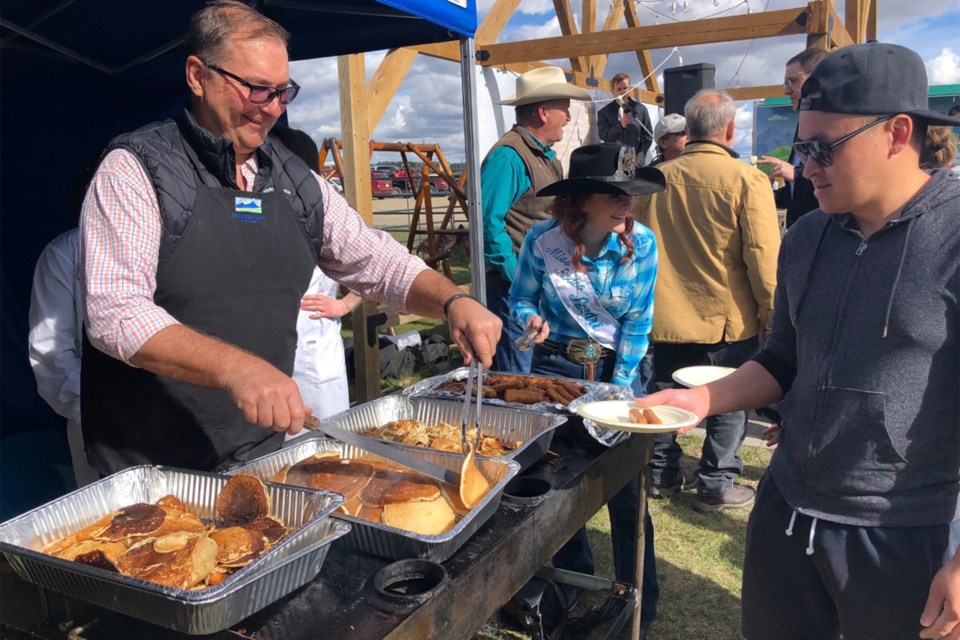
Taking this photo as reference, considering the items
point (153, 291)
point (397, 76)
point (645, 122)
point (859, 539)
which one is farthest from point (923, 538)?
point (645, 122)

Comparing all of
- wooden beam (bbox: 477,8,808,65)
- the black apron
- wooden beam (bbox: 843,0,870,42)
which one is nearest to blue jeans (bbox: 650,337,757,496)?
the black apron

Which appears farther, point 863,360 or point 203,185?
point 203,185

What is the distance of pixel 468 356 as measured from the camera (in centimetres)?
180

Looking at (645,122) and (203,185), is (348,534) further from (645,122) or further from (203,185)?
(645,122)

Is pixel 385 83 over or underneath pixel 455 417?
over

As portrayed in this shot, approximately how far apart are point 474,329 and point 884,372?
3.07ft

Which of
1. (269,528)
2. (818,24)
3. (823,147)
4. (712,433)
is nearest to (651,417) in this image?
(823,147)

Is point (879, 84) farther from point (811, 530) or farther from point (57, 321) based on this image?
point (57, 321)

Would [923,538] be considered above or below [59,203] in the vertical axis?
below

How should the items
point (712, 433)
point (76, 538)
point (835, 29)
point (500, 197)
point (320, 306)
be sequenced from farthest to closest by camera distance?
point (835, 29) < point (712, 433) < point (500, 197) < point (320, 306) < point (76, 538)

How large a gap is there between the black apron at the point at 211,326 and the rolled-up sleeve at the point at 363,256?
134 millimetres

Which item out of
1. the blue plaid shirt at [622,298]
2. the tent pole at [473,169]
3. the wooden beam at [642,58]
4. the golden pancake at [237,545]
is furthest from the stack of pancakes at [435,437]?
the wooden beam at [642,58]

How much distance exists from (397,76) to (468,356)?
4.09m

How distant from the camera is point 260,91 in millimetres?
1716
